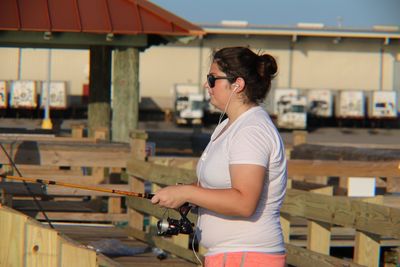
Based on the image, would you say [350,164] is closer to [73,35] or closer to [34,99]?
[73,35]

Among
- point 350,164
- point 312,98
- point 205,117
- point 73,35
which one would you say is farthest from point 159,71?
point 350,164

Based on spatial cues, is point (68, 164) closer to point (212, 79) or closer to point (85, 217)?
point (85, 217)

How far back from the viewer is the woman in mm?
4027

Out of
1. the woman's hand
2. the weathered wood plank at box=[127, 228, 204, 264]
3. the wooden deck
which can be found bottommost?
the wooden deck

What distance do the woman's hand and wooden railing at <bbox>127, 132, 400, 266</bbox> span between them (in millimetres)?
2436

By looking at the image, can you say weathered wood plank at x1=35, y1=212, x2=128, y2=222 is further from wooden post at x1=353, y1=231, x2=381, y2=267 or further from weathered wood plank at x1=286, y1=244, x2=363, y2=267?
wooden post at x1=353, y1=231, x2=381, y2=267

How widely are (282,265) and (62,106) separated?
4463 centimetres

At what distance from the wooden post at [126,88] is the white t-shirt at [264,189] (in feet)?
32.9

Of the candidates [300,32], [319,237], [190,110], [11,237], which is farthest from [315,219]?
[300,32]

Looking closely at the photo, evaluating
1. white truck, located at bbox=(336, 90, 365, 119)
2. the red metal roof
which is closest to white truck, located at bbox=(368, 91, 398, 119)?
white truck, located at bbox=(336, 90, 365, 119)

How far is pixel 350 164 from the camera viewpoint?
11172 mm

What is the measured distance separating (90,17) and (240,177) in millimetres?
10021

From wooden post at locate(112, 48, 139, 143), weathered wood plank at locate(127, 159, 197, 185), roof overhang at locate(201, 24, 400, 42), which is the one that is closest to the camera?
weathered wood plank at locate(127, 159, 197, 185)

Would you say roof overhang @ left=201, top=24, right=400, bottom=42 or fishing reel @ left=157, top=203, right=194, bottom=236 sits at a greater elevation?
roof overhang @ left=201, top=24, right=400, bottom=42
